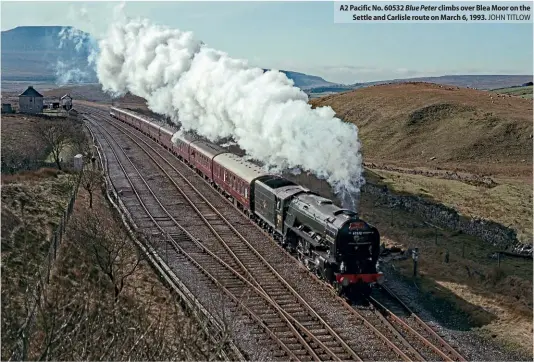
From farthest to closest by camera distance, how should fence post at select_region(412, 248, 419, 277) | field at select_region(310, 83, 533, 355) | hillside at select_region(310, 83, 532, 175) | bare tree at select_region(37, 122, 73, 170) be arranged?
hillside at select_region(310, 83, 532, 175) < bare tree at select_region(37, 122, 73, 170) < fence post at select_region(412, 248, 419, 277) < field at select_region(310, 83, 533, 355)

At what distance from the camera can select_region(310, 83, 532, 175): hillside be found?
218 ft

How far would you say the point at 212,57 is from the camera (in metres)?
47.0

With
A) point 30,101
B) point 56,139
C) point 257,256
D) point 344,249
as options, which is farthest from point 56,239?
point 30,101

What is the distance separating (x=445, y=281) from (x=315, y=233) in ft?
19.6

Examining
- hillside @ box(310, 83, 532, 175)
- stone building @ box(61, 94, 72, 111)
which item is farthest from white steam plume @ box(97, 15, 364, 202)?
stone building @ box(61, 94, 72, 111)

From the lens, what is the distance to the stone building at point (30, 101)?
91.6 meters

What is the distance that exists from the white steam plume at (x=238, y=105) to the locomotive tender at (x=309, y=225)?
5.21ft

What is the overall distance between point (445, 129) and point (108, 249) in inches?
2368

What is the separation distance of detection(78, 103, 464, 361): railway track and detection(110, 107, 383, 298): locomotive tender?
93 centimetres

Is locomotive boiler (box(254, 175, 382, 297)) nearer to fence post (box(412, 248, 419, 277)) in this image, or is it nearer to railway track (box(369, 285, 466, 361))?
railway track (box(369, 285, 466, 361))

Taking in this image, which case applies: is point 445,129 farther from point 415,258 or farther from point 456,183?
point 415,258

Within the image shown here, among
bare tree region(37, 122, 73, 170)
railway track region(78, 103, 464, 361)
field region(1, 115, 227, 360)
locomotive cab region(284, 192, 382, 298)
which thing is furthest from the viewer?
bare tree region(37, 122, 73, 170)

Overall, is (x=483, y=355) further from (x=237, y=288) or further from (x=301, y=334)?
(x=237, y=288)

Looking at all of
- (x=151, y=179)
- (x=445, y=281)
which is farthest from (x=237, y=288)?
(x=151, y=179)
